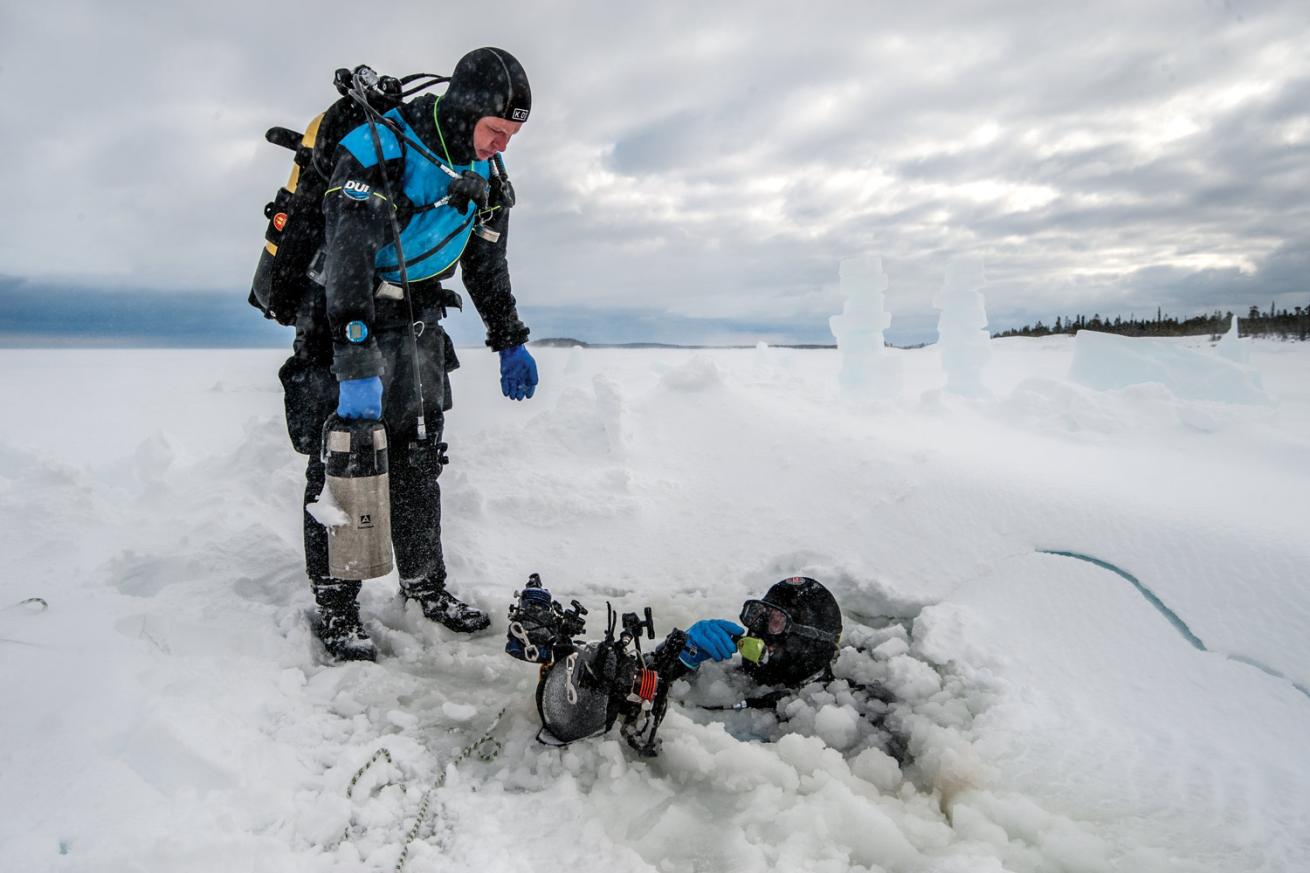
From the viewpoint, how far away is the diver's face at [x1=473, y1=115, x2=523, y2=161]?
2.59 meters

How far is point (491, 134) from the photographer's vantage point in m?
2.63

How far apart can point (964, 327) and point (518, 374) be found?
9083 millimetres

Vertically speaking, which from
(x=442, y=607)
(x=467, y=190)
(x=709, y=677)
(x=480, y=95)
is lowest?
(x=709, y=677)

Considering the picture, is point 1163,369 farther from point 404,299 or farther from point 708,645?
point 404,299

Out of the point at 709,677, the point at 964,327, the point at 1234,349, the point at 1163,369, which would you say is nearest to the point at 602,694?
the point at 709,677

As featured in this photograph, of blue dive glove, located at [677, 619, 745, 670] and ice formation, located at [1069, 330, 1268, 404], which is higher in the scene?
ice formation, located at [1069, 330, 1268, 404]

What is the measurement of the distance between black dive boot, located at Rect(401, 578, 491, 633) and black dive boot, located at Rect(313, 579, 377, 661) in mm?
344

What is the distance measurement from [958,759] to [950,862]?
0.45m

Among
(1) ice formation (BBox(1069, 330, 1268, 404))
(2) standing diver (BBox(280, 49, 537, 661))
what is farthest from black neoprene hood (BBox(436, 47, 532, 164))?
(1) ice formation (BBox(1069, 330, 1268, 404))

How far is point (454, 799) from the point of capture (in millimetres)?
1925

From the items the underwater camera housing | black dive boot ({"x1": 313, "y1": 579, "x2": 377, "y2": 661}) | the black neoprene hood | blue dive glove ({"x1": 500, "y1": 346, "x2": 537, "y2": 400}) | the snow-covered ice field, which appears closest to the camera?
the snow-covered ice field

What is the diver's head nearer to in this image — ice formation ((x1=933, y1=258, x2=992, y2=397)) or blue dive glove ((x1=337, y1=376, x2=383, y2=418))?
blue dive glove ((x1=337, y1=376, x2=383, y2=418))

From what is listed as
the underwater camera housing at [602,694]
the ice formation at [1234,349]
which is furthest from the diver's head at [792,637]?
the ice formation at [1234,349]

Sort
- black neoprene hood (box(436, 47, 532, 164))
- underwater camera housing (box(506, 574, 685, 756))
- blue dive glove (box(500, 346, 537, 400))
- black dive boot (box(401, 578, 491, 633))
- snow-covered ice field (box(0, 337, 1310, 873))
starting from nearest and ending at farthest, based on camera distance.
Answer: snow-covered ice field (box(0, 337, 1310, 873)) → underwater camera housing (box(506, 574, 685, 756)) → black neoprene hood (box(436, 47, 532, 164)) → black dive boot (box(401, 578, 491, 633)) → blue dive glove (box(500, 346, 537, 400))
